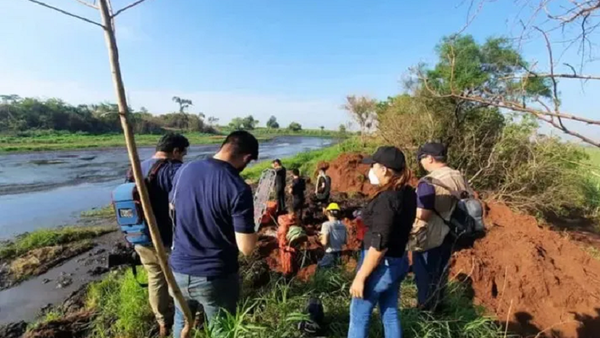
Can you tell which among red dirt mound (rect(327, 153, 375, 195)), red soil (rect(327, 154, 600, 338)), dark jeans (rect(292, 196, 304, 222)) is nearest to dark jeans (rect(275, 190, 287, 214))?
dark jeans (rect(292, 196, 304, 222))

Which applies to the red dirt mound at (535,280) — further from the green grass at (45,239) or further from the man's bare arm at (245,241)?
the green grass at (45,239)

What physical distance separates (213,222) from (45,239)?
7.97 meters

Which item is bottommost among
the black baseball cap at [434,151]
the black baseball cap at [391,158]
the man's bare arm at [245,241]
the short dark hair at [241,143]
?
the man's bare arm at [245,241]

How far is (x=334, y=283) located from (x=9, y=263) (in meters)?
6.84

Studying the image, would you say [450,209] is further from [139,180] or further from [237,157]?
[139,180]

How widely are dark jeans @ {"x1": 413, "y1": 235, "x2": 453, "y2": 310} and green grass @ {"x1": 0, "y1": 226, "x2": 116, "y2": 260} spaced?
814cm

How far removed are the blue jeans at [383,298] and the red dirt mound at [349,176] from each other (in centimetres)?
957

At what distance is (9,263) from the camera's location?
6844mm

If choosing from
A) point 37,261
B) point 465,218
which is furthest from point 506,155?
point 37,261

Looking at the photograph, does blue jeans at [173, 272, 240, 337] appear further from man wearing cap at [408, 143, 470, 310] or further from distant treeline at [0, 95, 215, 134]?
distant treeline at [0, 95, 215, 134]

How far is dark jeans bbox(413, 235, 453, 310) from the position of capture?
3.07m

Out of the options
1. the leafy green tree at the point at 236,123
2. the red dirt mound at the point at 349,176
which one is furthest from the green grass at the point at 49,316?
the leafy green tree at the point at 236,123

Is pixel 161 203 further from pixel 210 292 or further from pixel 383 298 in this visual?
pixel 383 298

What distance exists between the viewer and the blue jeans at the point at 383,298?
2.23m
